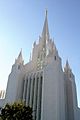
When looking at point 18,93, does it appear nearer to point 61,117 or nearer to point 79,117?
point 61,117

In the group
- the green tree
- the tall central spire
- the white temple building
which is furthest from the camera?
the tall central spire

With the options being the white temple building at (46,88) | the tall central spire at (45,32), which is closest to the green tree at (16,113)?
the white temple building at (46,88)

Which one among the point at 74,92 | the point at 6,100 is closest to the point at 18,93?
the point at 6,100

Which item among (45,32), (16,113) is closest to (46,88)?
(16,113)

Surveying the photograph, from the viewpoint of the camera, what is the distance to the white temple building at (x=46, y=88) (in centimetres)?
3675

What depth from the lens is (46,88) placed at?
1510 inches

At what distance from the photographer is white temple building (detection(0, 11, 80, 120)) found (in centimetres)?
3675

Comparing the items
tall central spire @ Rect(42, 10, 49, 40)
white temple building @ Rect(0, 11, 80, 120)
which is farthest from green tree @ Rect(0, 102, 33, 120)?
tall central spire @ Rect(42, 10, 49, 40)

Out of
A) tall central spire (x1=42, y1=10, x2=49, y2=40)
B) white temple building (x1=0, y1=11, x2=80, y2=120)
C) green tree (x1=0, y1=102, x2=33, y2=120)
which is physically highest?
tall central spire (x1=42, y1=10, x2=49, y2=40)

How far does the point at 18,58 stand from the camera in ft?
163

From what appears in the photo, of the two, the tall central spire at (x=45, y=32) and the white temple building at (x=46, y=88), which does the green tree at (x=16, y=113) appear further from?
the tall central spire at (x=45, y=32)

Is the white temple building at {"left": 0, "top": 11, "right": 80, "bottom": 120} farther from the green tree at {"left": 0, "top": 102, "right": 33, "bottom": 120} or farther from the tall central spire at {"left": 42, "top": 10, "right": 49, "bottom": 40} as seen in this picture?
the green tree at {"left": 0, "top": 102, "right": 33, "bottom": 120}

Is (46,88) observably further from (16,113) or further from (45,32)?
(45,32)

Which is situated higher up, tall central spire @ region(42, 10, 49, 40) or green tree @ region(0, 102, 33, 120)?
tall central spire @ region(42, 10, 49, 40)
